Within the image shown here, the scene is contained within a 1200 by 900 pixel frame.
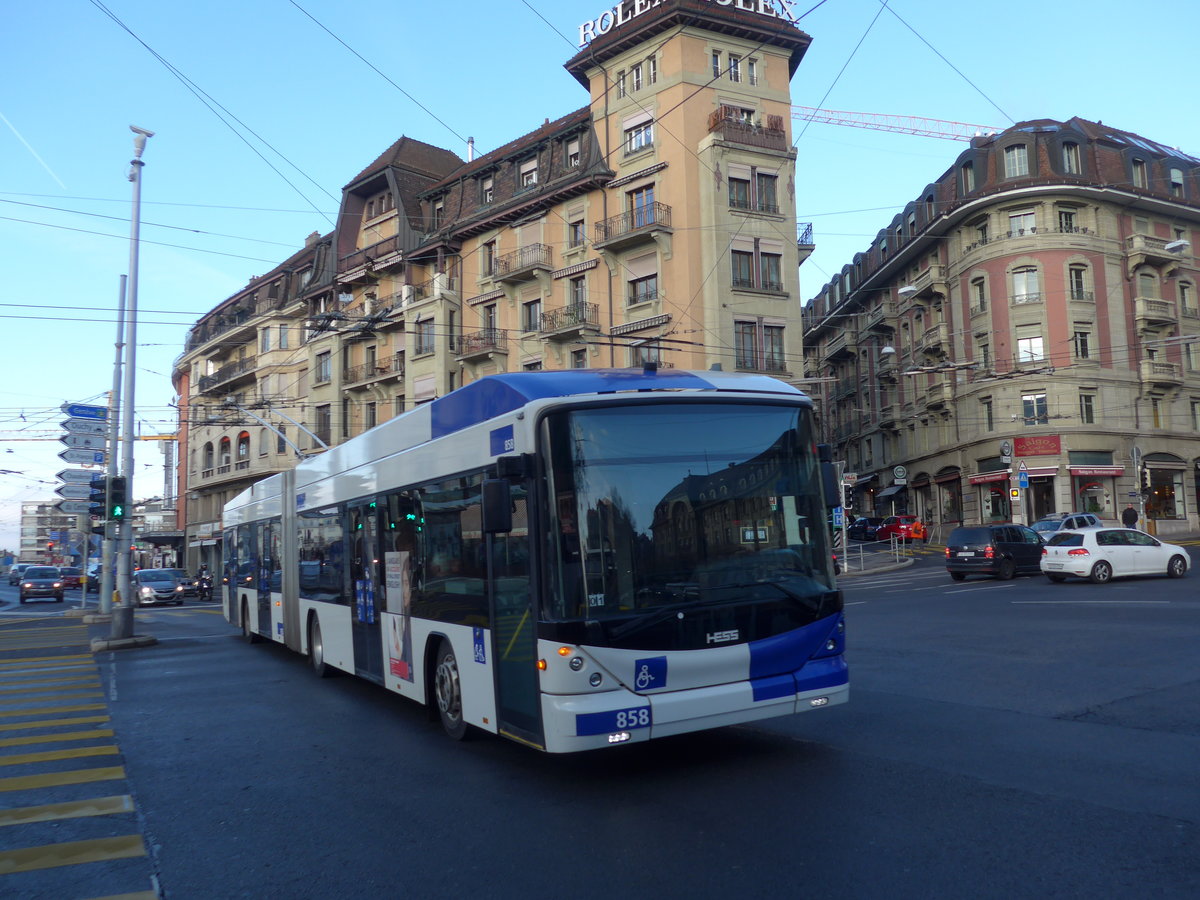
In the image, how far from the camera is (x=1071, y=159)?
4697cm

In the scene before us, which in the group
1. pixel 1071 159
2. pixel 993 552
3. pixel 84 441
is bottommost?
pixel 993 552

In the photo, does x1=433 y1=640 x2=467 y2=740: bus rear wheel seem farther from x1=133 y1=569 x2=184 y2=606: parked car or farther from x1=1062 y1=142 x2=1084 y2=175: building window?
x1=1062 y1=142 x2=1084 y2=175: building window

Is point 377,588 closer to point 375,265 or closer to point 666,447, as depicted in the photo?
point 666,447

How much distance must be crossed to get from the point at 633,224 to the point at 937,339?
898 inches

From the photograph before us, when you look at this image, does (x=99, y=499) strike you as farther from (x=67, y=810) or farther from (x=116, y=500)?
(x=67, y=810)

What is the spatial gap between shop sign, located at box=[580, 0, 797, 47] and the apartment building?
88 millimetres

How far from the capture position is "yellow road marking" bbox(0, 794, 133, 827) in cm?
667

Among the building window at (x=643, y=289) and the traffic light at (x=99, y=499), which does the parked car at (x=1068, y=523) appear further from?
the traffic light at (x=99, y=499)

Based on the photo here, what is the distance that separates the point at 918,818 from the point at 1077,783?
52.8 inches

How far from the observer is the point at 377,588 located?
10.5 meters

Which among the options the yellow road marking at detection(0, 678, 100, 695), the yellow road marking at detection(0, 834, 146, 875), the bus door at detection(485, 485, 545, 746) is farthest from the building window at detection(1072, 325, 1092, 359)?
the yellow road marking at detection(0, 834, 146, 875)

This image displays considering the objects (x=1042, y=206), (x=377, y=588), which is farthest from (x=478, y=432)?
(x=1042, y=206)

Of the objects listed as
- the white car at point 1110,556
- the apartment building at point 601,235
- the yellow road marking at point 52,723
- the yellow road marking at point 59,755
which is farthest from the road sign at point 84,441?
the white car at point 1110,556

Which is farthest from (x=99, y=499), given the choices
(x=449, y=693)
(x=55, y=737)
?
(x=449, y=693)
